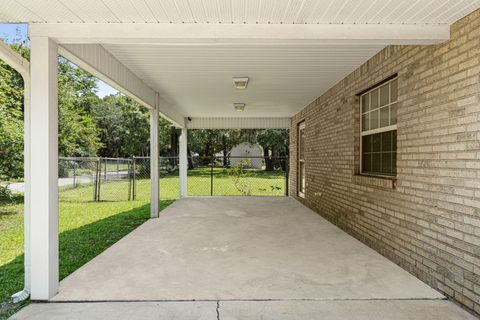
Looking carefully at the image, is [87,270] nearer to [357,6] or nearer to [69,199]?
[357,6]

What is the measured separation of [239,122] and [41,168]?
29.3 ft

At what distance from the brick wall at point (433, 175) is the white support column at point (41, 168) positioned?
371 centimetres

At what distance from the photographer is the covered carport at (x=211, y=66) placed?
114 inches

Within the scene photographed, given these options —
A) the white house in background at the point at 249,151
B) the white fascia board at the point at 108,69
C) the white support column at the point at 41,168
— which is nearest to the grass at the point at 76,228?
the white support column at the point at 41,168

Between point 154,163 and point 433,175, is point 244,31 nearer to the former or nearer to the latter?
point 433,175

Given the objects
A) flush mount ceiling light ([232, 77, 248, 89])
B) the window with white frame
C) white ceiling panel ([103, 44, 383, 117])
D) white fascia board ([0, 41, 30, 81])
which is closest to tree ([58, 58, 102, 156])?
white ceiling panel ([103, 44, 383, 117])

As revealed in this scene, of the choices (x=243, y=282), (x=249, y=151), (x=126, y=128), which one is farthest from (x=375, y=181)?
(x=249, y=151)

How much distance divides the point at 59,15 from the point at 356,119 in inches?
176

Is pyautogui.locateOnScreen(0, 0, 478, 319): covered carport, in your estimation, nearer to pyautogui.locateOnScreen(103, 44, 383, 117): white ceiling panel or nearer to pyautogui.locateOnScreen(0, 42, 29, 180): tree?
pyautogui.locateOnScreen(103, 44, 383, 117): white ceiling panel

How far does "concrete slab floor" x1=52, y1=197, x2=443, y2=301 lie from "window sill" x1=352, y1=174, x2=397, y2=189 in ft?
3.00

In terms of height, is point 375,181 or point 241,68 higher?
point 241,68

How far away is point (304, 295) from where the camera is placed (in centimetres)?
311

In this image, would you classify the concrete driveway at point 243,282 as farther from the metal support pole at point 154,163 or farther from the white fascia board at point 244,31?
the white fascia board at point 244,31

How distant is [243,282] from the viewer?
344 centimetres
